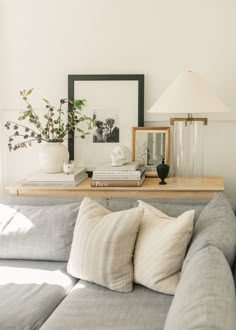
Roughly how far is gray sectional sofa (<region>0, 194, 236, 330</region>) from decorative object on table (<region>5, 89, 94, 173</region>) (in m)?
0.32

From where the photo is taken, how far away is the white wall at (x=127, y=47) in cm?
306

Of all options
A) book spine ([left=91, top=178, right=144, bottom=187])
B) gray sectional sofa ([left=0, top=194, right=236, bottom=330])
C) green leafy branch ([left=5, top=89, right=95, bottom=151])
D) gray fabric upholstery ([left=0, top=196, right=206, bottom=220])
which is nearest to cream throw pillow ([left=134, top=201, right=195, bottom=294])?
gray sectional sofa ([left=0, top=194, right=236, bottom=330])

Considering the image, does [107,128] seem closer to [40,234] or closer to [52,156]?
[52,156]

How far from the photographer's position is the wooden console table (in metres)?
2.81

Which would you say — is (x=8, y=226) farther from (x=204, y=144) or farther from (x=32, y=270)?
(x=204, y=144)

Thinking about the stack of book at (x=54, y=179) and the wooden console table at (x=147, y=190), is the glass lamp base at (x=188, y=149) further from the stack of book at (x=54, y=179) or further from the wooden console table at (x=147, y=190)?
the stack of book at (x=54, y=179)

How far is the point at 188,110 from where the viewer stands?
2.73m

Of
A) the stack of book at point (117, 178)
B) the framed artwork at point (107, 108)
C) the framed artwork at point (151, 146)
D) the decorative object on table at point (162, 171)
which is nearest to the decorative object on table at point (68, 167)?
the stack of book at point (117, 178)

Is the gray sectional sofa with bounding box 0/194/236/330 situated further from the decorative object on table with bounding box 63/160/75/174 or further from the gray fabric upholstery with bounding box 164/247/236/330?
the decorative object on table with bounding box 63/160/75/174

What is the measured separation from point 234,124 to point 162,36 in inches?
28.2


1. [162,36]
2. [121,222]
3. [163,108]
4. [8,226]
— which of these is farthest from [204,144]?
[8,226]

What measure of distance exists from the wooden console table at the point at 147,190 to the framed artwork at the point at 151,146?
17 cm

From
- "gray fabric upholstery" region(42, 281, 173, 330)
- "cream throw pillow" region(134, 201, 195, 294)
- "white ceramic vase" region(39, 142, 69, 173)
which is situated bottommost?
"gray fabric upholstery" region(42, 281, 173, 330)

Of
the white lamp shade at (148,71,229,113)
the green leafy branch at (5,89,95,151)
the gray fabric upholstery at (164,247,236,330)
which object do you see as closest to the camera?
the gray fabric upholstery at (164,247,236,330)
